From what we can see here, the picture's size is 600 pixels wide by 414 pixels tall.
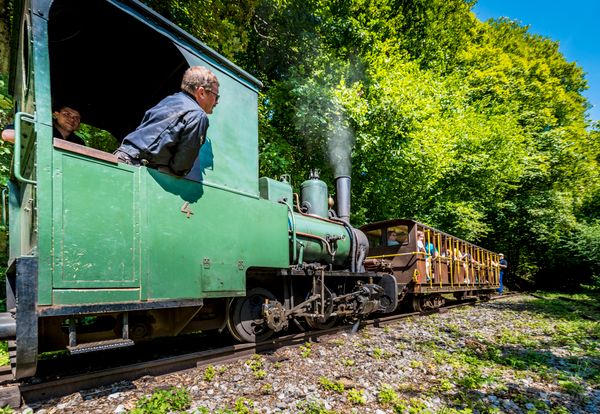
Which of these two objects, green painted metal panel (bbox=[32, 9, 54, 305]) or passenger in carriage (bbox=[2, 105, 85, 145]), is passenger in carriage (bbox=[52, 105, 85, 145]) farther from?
green painted metal panel (bbox=[32, 9, 54, 305])

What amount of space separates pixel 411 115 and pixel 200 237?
957 cm

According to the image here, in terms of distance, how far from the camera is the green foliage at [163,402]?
2.66 meters

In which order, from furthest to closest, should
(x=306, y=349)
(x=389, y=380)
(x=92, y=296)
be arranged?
1. (x=306, y=349)
2. (x=389, y=380)
3. (x=92, y=296)

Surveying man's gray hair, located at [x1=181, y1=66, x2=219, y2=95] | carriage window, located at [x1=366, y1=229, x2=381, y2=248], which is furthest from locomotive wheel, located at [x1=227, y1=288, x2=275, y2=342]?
carriage window, located at [x1=366, y1=229, x2=381, y2=248]

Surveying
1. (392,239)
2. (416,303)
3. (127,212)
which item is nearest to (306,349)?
(127,212)

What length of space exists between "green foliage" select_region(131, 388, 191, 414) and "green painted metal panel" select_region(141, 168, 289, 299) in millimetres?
801

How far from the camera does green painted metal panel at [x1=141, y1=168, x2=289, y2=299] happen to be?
2994 mm

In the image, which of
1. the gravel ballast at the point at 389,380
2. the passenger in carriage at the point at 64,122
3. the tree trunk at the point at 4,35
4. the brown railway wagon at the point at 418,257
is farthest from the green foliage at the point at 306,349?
the tree trunk at the point at 4,35

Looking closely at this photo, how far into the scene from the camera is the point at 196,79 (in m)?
3.41

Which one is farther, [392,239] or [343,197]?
[392,239]

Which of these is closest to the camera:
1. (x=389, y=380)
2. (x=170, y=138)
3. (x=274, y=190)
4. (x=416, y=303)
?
(x=170, y=138)

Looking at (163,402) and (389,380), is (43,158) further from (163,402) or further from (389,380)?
(389,380)

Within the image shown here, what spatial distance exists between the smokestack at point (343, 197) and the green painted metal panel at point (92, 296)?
16.2ft

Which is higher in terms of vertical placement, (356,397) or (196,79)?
(196,79)
